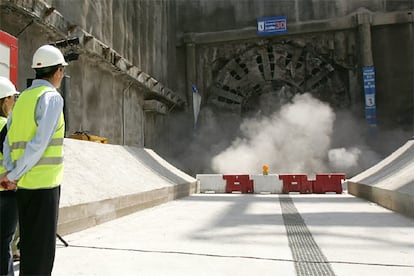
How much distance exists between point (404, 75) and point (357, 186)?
12041 millimetres

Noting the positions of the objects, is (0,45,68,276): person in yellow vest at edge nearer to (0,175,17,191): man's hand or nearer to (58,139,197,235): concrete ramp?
(0,175,17,191): man's hand

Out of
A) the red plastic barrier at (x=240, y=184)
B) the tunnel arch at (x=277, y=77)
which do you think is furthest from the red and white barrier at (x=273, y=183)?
the tunnel arch at (x=277, y=77)

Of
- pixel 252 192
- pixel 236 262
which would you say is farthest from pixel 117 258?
pixel 252 192

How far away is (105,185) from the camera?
6543 millimetres

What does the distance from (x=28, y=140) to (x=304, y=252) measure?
3207mm

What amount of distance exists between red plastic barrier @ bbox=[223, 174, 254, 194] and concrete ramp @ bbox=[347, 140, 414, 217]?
13.3 ft

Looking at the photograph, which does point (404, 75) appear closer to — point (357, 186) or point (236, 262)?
point (357, 186)

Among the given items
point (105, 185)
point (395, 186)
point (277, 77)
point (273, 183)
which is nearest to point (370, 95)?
point (277, 77)

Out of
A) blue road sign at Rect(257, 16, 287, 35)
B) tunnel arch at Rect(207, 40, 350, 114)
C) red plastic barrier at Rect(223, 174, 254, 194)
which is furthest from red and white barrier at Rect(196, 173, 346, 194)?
blue road sign at Rect(257, 16, 287, 35)

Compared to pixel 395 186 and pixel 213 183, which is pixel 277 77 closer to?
pixel 213 183

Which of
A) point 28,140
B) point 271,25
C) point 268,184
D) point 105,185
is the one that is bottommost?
point 268,184

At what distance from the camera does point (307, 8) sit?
21250mm

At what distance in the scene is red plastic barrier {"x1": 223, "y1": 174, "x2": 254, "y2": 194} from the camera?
13875 mm

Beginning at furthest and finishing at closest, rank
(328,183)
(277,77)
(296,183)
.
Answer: (277,77), (296,183), (328,183)
